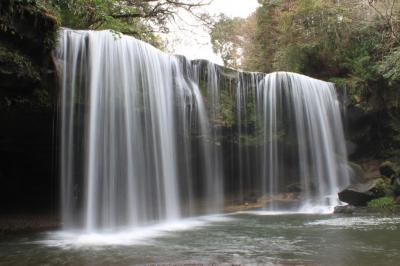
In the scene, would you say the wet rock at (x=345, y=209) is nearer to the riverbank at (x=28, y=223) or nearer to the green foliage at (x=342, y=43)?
the green foliage at (x=342, y=43)

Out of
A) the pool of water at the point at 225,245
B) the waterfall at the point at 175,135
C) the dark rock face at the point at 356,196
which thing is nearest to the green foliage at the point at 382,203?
the dark rock face at the point at 356,196

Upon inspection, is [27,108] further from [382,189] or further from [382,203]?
[382,189]

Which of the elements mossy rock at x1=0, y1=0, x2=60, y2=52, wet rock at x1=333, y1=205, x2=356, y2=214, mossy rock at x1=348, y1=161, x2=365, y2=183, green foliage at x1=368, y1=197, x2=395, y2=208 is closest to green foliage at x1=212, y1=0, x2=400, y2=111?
mossy rock at x1=348, y1=161, x2=365, y2=183

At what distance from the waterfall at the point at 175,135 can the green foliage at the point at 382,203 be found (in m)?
1.47

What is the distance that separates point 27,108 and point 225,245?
18.2ft

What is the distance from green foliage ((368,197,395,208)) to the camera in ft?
42.6

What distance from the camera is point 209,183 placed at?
1455cm

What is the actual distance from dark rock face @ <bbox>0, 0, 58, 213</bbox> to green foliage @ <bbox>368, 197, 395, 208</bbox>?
32.2 ft

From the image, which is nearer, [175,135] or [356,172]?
[175,135]

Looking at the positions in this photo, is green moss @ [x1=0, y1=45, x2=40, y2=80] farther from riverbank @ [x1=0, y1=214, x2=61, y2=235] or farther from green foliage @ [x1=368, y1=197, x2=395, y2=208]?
green foliage @ [x1=368, y1=197, x2=395, y2=208]

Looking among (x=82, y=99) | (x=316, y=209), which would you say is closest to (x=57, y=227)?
(x=82, y=99)

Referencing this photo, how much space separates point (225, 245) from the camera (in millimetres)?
7020

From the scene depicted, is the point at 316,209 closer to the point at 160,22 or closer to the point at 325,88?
the point at 325,88

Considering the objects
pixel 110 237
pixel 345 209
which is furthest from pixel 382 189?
pixel 110 237
